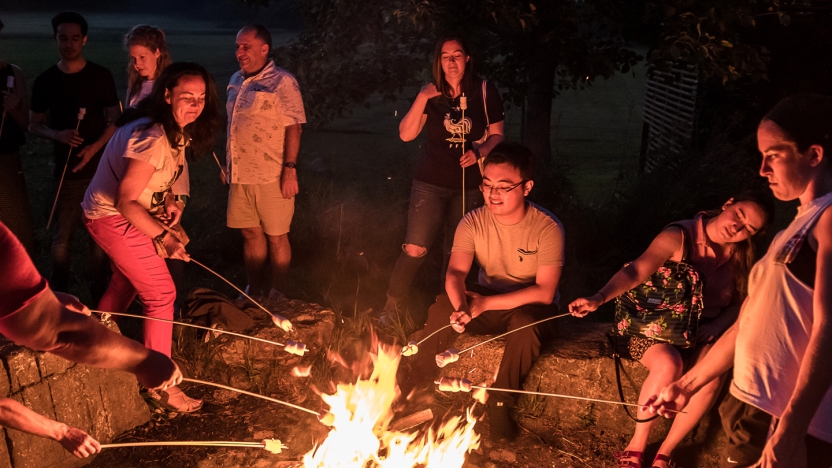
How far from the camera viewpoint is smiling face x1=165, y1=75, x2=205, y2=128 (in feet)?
13.9

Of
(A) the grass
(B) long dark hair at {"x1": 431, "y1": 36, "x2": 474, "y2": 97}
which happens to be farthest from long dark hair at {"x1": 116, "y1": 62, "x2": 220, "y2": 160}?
(A) the grass

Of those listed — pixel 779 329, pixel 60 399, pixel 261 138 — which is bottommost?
pixel 60 399

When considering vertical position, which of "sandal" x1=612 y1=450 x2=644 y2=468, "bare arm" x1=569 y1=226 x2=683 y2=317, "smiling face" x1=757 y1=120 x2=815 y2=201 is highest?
"smiling face" x1=757 y1=120 x2=815 y2=201

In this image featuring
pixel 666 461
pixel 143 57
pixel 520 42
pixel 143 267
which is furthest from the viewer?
pixel 520 42

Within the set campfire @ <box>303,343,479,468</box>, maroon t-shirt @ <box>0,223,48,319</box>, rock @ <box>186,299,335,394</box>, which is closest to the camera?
maroon t-shirt @ <box>0,223,48,319</box>

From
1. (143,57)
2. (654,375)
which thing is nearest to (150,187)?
(143,57)

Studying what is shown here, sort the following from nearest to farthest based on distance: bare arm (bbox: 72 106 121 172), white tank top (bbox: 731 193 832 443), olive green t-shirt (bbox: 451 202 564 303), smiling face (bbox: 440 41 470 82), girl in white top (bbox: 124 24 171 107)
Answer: white tank top (bbox: 731 193 832 443) < olive green t-shirt (bbox: 451 202 564 303) < girl in white top (bbox: 124 24 171 107) < smiling face (bbox: 440 41 470 82) < bare arm (bbox: 72 106 121 172)

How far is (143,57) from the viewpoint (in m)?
5.24

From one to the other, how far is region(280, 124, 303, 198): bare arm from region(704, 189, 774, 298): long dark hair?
297cm

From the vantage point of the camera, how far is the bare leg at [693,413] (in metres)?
4.15

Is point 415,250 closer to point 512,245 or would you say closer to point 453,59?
point 512,245

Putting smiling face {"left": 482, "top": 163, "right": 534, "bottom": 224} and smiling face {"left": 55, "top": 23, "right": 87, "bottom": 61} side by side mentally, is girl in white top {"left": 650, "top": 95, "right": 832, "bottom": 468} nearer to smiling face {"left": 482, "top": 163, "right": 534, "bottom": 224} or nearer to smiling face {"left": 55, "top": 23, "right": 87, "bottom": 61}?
smiling face {"left": 482, "top": 163, "right": 534, "bottom": 224}

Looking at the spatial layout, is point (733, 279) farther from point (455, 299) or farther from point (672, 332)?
point (455, 299)

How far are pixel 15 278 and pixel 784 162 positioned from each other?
251cm
